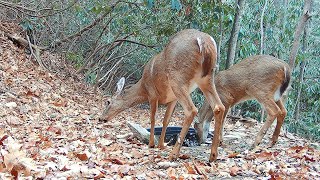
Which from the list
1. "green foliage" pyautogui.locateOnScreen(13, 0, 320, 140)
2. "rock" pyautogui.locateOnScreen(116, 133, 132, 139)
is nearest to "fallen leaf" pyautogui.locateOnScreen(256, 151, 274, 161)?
"rock" pyautogui.locateOnScreen(116, 133, 132, 139)

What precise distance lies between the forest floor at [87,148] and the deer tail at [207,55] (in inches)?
44.9

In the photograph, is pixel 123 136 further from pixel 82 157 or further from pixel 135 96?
pixel 82 157

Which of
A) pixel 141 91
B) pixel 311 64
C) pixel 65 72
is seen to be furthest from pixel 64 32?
pixel 311 64

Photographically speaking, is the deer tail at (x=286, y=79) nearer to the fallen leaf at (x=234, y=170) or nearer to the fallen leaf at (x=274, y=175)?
the fallen leaf at (x=234, y=170)

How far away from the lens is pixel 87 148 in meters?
5.34

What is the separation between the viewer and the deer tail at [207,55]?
516cm

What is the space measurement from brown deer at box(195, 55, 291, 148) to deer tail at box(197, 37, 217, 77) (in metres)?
1.84

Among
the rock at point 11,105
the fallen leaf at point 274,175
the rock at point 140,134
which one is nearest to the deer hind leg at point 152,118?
the rock at point 140,134

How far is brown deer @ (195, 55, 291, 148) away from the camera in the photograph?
6699 mm

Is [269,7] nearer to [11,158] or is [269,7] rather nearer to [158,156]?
[158,156]

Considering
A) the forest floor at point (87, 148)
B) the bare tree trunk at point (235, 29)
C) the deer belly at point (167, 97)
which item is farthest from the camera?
the bare tree trunk at point (235, 29)

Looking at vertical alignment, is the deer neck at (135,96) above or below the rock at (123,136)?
above

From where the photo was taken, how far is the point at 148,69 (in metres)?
6.60

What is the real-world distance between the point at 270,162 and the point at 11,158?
→ 2940mm
